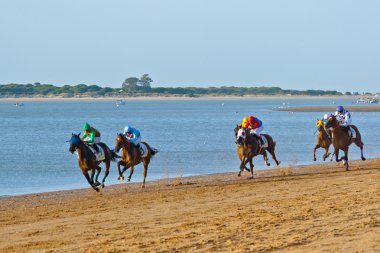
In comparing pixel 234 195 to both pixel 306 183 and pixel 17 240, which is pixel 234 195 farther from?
pixel 17 240

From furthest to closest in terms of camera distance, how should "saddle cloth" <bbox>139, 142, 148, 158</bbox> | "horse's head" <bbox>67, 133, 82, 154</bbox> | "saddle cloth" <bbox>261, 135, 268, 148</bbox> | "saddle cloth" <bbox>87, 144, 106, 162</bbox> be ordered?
1. "saddle cloth" <bbox>261, 135, 268, 148</bbox>
2. "saddle cloth" <bbox>139, 142, 148, 158</bbox>
3. "saddle cloth" <bbox>87, 144, 106, 162</bbox>
4. "horse's head" <bbox>67, 133, 82, 154</bbox>

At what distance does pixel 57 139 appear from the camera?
50906mm

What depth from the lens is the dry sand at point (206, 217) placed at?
11.6 metres

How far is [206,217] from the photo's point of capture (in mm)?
14656

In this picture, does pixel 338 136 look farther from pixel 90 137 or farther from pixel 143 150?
pixel 90 137

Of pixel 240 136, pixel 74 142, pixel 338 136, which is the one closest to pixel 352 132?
pixel 338 136

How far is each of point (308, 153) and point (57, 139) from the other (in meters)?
18.9

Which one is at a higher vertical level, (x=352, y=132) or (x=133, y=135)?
(x=133, y=135)

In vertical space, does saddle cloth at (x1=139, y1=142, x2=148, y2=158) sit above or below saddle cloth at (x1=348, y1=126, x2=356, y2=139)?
below

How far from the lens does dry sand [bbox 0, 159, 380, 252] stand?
1157 centimetres

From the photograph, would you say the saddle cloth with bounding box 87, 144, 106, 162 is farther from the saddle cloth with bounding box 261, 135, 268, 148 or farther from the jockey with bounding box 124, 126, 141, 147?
the saddle cloth with bounding box 261, 135, 268, 148

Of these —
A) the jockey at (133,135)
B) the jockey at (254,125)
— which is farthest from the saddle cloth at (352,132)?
the jockey at (133,135)

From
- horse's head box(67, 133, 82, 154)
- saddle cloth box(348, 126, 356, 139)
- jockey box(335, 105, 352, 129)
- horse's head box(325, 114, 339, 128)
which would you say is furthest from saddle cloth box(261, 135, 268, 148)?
horse's head box(67, 133, 82, 154)

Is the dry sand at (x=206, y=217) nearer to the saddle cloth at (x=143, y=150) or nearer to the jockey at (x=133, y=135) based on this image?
the saddle cloth at (x=143, y=150)
